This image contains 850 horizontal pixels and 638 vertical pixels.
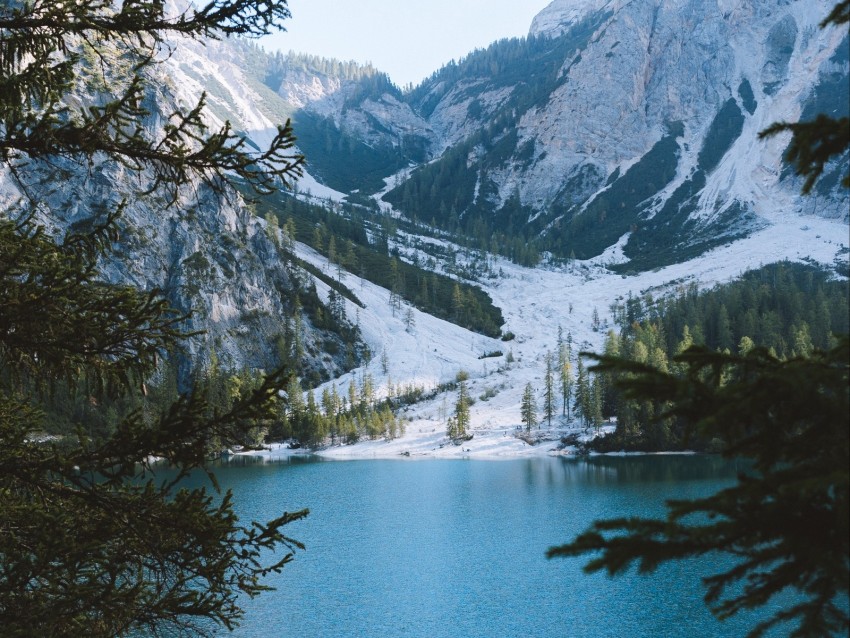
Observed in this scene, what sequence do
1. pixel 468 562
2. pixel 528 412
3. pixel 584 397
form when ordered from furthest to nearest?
pixel 528 412 → pixel 584 397 → pixel 468 562

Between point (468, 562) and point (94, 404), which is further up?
point (94, 404)

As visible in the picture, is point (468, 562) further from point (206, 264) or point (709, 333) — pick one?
point (206, 264)

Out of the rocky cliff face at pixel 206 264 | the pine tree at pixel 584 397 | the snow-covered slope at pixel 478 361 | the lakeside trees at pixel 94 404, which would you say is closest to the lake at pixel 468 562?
the lakeside trees at pixel 94 404

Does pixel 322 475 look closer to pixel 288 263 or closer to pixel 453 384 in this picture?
pixel 453 384

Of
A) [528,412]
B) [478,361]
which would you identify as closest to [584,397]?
[528,412]

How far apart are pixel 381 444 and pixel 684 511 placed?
367 feet

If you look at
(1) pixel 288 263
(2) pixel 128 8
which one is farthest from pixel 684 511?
(1) pixel 288 263

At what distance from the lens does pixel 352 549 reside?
44.0 m

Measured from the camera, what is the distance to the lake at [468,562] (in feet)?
98.5

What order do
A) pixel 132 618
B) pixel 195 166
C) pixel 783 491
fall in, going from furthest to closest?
pixel 195 166 < pixel 132 618 < pixel 783 491

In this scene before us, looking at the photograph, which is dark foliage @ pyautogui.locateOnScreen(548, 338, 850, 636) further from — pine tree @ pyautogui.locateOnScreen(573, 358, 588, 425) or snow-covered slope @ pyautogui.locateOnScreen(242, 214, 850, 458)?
snow-covered slope @ pyautogui.locateOnScreen(242, 214, 850, 458)

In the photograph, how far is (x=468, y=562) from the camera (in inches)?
1607

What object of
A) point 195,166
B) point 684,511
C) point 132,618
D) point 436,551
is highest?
point 195,166

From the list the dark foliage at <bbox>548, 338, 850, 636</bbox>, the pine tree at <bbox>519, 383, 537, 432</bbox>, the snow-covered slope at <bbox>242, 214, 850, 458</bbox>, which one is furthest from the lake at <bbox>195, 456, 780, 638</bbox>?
the pine tree at <bbox>519, 383, 537, 432</bbox>
